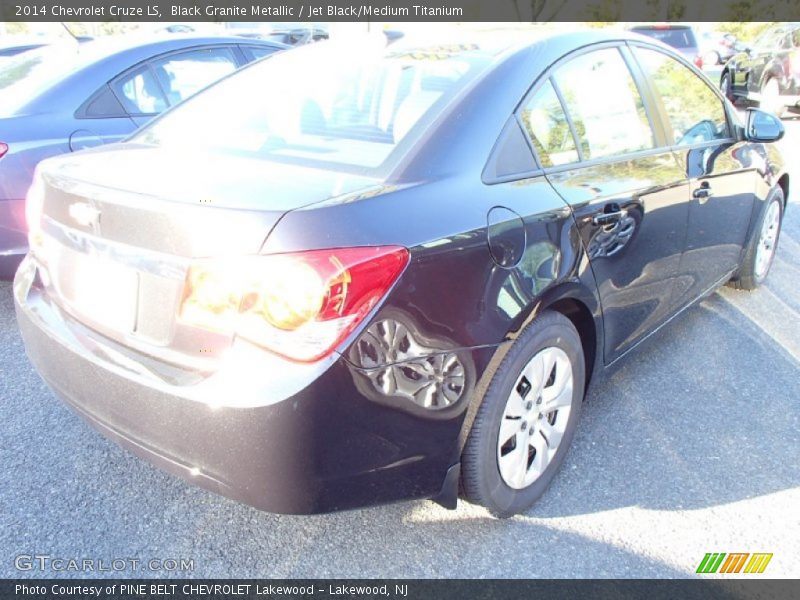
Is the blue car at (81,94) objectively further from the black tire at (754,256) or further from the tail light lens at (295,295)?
the black tire at (754,256)

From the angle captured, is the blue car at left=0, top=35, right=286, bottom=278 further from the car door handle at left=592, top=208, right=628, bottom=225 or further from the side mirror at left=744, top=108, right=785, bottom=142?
the side mirror at left=744, top=108, right=785, bottom=142

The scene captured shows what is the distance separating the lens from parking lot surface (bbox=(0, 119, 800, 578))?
2.06 meters

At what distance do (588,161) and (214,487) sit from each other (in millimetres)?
1671

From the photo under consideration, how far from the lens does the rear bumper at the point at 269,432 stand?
1592 mm

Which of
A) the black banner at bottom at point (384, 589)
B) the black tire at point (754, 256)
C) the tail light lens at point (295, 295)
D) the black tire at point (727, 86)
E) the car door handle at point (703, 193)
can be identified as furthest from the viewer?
the black tire at point (727, 86)

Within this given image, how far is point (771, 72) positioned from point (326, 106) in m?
12.3

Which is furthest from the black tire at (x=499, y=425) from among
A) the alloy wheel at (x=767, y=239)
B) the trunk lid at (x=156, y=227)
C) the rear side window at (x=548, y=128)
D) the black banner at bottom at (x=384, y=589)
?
the alloy wheel at (x=767, y=239)

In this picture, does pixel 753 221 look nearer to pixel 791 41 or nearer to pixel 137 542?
pixel 137 542

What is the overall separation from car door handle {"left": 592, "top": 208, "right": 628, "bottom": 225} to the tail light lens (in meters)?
0.99

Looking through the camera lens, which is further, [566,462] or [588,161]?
[566,462]

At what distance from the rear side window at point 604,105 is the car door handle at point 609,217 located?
0.74 ft

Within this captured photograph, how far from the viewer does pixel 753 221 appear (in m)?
3.76

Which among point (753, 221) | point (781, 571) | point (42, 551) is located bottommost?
point (42, 551)

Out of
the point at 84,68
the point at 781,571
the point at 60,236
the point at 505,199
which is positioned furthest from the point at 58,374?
the point at 84,68
